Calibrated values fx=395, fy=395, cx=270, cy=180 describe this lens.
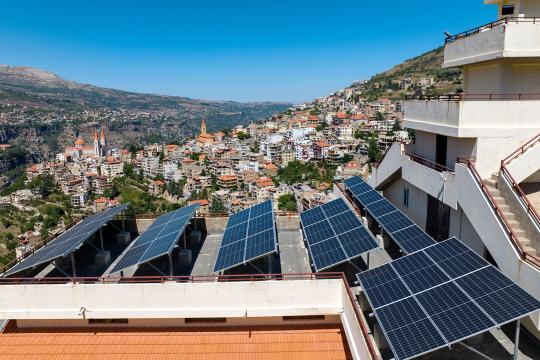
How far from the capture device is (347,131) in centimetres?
17625

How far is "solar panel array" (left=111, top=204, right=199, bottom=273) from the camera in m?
12.1

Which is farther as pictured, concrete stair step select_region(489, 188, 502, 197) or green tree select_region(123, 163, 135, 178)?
green tree select_region(123, 163, 135, 178)

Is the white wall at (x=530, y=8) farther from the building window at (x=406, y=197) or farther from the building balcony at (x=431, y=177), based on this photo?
the building window at (x=406, y=197)

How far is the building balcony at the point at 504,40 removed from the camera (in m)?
11.9

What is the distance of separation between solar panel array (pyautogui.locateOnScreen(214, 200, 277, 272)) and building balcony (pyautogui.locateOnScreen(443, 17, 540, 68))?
896 cm

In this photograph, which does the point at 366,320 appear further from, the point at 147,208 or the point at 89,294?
the point at 147,208

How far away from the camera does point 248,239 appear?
1327cm

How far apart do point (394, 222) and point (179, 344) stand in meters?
A: 7.97

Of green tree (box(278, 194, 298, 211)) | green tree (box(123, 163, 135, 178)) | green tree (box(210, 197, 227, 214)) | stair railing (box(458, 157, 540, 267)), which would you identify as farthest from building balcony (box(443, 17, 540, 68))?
green tree (box(123, 163, 135, 178))

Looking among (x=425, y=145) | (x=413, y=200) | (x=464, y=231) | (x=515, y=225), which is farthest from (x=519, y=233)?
(x=413, y=200)

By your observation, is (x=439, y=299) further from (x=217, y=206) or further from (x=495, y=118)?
(x=217, y=206)

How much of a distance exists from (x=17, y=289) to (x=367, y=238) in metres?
10.5

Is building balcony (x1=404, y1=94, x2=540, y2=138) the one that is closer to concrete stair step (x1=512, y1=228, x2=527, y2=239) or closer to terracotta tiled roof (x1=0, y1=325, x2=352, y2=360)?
concrete stair step (x1=512, y1=228, x2=527, y2=239)

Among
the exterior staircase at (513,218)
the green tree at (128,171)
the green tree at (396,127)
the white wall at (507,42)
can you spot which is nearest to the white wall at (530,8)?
the white wall at (507,42)
